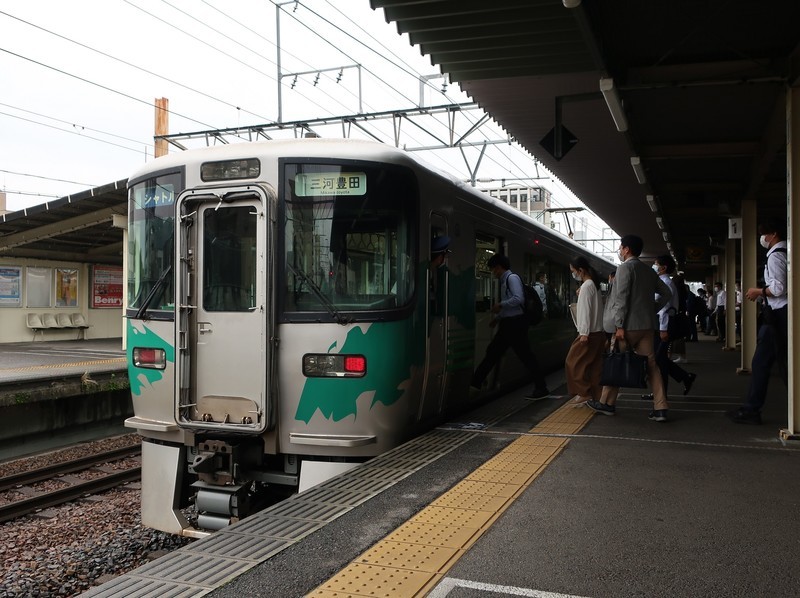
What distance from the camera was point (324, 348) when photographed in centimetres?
516

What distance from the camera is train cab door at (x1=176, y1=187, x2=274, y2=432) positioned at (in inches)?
205

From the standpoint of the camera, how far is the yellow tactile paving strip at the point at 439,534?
9.85ft

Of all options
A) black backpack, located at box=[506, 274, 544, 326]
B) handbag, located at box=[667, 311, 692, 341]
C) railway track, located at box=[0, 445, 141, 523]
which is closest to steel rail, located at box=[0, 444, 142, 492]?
railway track, located at box=[0, 445, 141, 523]

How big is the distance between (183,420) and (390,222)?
212cm

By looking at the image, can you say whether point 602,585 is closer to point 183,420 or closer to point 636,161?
point 183,420

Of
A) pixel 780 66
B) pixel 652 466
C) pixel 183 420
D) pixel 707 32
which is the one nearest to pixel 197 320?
pixel 183 420

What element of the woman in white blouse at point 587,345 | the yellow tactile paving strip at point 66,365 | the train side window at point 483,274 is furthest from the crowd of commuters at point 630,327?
the yellow tactile paving strip at point 66,365

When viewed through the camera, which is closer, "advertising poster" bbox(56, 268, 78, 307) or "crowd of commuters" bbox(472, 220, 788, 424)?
"crowd of commuters" bbox(472, 220, 788, 424)

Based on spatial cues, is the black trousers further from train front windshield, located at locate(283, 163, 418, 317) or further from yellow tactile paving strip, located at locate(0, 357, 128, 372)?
yellow tactile paving strip, located at locate(0, 357, 128, 372)

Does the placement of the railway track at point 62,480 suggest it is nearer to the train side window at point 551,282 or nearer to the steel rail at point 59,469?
the steel rail at point 59,469

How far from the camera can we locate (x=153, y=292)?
556 centimetres

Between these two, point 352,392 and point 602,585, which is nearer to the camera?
point 602,585

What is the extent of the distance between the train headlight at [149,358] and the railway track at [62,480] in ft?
8.92

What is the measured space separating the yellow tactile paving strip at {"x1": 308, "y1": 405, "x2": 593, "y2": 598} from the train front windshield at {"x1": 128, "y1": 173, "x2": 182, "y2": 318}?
2650 millimetres
